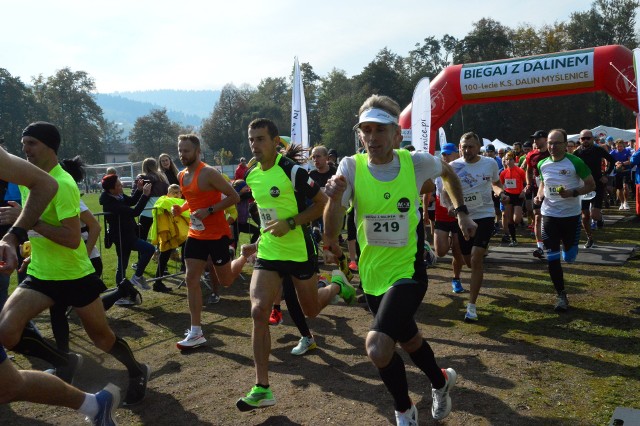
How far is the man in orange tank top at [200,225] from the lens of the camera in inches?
227

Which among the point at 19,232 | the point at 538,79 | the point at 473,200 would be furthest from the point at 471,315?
the point at 538,79

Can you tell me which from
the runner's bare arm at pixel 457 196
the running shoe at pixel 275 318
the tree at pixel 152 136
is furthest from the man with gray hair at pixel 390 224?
the tree at pixel 152 136

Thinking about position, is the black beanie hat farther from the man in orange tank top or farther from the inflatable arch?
the inflatable arch

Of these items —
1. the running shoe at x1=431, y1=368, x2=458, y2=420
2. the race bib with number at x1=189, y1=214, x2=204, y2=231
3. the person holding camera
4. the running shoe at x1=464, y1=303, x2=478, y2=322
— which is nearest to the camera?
the running shoe at x1=431, y1=368, x2=458, y2=420

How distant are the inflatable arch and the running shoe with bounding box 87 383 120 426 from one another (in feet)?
36.8

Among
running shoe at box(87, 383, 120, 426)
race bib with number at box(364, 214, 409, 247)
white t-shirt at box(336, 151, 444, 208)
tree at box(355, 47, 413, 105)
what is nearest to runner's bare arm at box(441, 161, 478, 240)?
white t-shirt at box(336, 151, 444, 208)

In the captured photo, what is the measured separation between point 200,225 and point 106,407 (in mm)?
2590

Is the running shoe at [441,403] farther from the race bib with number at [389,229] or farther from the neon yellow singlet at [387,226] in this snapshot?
the race bib with number at [389,229]

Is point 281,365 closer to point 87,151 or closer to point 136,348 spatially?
point 136,348

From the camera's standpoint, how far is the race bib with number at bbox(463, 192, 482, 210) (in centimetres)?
680

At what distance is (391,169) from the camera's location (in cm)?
370

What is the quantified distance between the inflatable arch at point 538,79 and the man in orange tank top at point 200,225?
8753 mm

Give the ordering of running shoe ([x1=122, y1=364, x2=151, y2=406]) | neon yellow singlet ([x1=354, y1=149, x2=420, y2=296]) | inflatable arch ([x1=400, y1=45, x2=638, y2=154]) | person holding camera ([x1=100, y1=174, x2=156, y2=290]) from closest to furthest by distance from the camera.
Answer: neon yellow singlet ([x1=354, y1=149, x2=420, y2=296]), running shoe ([x1=122, y1=364, x2=151, y2=406]), person holding camera ([x1=100, y1=174, x2=156, y2=290]), inflatable arch ([x1=400, y1=45, x2=638, y2=154])

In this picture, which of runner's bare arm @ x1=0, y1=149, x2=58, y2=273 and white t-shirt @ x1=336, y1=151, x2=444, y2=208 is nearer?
runner's bare arm @ x1=0, y1=149, x2=58, y2=273
